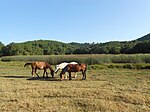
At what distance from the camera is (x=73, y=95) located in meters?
11.2

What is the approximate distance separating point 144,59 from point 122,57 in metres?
3.73

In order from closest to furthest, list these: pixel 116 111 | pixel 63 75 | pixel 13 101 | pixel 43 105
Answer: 1. pixel 116 111
2. pixel 43 105
3. pixel 13 101
4. pixel 63 75

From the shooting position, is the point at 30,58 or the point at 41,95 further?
the point at 30,58

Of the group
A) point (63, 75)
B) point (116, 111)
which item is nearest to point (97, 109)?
point (116, 111)

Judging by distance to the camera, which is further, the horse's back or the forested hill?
the forested hill

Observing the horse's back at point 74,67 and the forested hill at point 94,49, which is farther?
the forested hill at point 94,49

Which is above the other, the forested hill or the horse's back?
the forested hill

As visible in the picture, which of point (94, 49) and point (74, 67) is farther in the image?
point (94, 49)

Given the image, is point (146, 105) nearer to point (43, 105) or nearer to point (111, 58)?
point (43, 105)

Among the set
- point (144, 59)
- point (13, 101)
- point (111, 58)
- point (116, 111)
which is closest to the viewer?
point (116, 111)

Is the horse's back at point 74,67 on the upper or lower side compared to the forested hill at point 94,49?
lower

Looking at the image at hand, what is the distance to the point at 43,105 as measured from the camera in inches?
368

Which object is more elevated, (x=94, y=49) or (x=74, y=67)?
(x=94, y=49)

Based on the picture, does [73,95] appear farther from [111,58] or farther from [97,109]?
[111,58]
